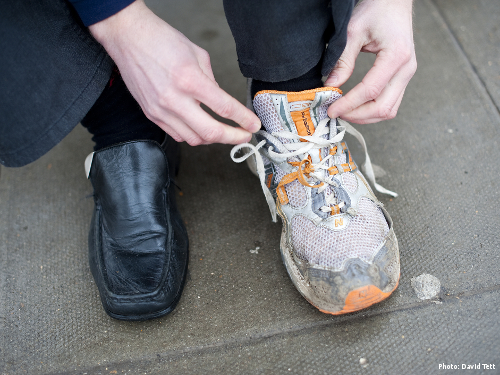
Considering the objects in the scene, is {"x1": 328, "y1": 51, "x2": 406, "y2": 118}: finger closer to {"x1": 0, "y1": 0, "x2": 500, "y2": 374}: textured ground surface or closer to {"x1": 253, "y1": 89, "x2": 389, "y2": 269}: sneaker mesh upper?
{"x1": 253, "y1": 89, "x2": 389, "y2": 269}: sneaker mesh upper

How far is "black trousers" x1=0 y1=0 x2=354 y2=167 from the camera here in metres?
0.72

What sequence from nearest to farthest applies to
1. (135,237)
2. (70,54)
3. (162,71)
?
1. (162,71)
2. (70,54)
3. (135,237)

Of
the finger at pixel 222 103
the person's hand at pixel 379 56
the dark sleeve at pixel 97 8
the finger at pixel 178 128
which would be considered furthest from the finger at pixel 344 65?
the dark sleeve at pixel 97 8

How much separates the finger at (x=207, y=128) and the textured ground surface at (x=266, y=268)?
34 centimetres

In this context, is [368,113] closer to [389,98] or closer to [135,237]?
[389,98]

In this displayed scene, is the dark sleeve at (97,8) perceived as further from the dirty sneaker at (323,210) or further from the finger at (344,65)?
the finger at (344,65)

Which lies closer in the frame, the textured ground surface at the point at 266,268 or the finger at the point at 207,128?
the finger at the point at 207,128

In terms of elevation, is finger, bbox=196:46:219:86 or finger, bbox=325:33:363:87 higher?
finger, bbox=196:46:219:86

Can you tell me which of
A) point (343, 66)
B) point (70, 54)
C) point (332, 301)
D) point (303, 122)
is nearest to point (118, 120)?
point (70, 54)

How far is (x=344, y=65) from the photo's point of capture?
0.85m

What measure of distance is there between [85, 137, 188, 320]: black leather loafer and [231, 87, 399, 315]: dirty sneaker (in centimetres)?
27

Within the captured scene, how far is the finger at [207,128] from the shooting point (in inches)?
27.8

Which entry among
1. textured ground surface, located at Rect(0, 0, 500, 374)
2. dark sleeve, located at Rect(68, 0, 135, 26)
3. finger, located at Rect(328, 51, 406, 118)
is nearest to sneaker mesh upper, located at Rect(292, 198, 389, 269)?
textured ground surface, located at Rect(0, 0, 500, 374)

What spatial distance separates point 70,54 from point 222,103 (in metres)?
0.36
